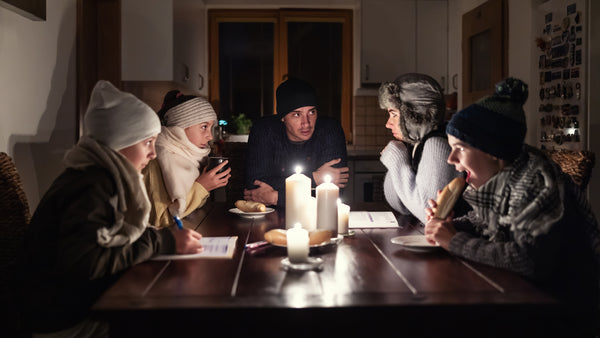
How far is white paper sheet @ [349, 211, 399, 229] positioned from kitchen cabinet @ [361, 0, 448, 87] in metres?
2.97

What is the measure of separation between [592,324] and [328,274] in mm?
658

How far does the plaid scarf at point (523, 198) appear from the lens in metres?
1.26

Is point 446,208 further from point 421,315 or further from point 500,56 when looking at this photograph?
point 500,56

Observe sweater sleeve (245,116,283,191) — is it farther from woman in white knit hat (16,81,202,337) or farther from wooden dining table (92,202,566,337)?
wooden dining table (92,202,566,337)

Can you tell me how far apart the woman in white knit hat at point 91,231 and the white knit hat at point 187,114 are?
0.85 m

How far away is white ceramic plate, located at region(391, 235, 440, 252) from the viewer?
151cm

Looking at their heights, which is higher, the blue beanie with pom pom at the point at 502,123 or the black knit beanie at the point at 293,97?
the black knit beanie at the point at 293,97

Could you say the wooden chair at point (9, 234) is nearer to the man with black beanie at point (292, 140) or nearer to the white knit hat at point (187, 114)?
the white knit hat at point (187, 114)

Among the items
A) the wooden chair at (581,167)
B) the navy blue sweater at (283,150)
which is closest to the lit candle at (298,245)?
the wooden chair at (581,167)

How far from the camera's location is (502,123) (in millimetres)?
1371

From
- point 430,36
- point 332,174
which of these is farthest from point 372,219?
point 430,36

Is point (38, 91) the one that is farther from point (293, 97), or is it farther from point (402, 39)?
point (402, 39)

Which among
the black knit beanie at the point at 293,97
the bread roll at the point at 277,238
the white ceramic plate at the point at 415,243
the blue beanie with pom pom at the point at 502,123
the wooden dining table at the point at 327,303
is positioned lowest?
the wooden dining table at the point at 327,303

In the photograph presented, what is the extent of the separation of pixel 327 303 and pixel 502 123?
0.66m
